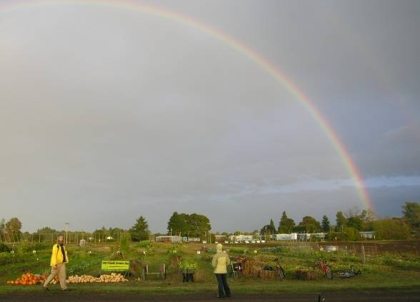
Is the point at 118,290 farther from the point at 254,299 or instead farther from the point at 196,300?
the point at 254,299

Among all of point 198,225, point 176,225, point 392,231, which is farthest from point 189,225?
point 392,231

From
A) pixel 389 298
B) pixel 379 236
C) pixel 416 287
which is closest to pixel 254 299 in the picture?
pixel 389 298

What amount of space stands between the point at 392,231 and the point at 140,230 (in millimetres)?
48099

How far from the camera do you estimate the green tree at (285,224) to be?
13871 cm

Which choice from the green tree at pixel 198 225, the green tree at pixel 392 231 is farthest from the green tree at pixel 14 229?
the green tree at pixel 392 231

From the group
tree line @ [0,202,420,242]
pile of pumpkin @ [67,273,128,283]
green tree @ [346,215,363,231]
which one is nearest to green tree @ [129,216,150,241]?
tree line @ [0,202,420,242]

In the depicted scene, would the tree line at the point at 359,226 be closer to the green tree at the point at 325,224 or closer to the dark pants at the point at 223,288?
the green tree at the point at 325,224

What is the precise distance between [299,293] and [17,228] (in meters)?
98.7

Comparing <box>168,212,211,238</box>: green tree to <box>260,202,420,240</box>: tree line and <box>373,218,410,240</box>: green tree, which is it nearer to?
<box>260,202,420,240</box>: tree line

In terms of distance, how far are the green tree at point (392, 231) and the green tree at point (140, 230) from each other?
44493mm

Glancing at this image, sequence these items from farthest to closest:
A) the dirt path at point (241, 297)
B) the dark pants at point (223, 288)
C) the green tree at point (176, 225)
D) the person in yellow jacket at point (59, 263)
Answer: the green tree at point (176, 225)
the person in yellow jacket at point (59, 263)
the dark pants at point (223, 288)
the dirt path at point (241, 297)

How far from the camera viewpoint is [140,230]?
101312 millimetres

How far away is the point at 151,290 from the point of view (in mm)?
18484

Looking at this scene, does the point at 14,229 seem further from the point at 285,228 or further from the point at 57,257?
the point at 57,257
